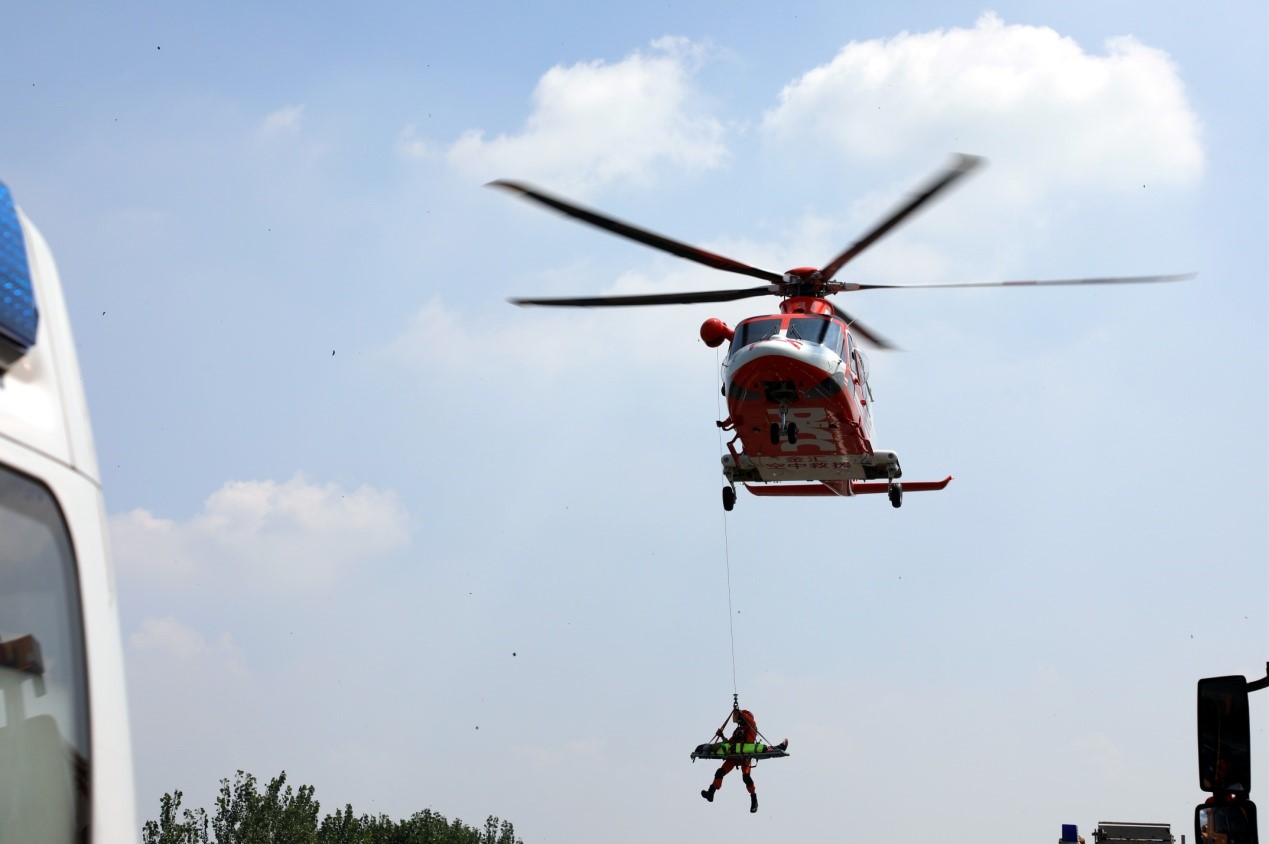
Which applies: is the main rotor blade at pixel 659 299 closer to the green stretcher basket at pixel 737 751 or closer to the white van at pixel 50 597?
the green stretcher basket at pixel 737 751

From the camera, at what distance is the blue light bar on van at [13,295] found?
2.12 m

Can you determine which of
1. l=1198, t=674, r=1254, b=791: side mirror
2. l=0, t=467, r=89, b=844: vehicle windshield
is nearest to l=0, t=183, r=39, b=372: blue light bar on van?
l=0, t=467, r=89, b=844: vehicle windshield

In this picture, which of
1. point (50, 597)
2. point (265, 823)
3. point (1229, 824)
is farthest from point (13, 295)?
point (265, 823)

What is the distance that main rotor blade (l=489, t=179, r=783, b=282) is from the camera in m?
15.7

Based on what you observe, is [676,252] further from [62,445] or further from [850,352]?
[62,445]

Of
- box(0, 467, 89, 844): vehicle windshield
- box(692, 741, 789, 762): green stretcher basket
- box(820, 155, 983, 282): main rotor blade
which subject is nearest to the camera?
box(0, 467, 89, 844): vehicle windshield

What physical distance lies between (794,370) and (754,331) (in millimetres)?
808

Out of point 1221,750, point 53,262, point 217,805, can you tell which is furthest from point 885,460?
point 217,805

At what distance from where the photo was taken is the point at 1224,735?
15.0 feet

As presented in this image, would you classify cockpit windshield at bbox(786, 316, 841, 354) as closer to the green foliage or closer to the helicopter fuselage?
the helicopter fuselage

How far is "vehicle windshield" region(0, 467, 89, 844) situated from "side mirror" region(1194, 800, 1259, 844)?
3.85m

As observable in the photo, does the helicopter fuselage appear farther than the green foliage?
No

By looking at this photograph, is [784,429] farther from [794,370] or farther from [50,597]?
[50,597]

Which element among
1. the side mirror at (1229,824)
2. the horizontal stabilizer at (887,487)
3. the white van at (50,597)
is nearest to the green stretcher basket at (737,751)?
the horizontal stabilizer at (887,487)
